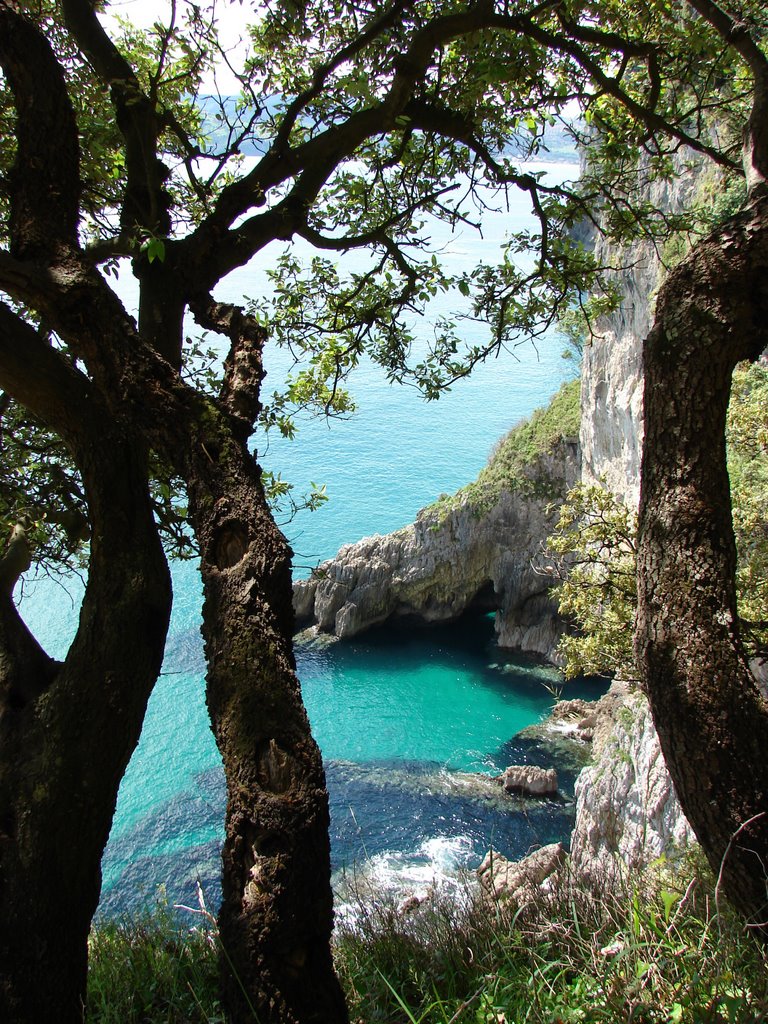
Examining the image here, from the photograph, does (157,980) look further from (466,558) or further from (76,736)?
(466,558)

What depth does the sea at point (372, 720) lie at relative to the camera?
1672cm

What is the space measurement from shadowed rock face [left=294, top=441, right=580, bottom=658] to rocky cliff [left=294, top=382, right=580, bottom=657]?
0.12ft

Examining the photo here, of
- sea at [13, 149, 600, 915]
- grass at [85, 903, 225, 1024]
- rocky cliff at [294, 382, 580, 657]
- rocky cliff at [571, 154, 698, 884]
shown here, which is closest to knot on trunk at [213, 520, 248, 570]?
grass at [85, 903, 225, 1024]

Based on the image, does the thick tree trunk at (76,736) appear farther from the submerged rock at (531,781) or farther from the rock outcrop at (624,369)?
the submerged rock at (531,781)

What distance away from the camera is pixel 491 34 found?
4754mm

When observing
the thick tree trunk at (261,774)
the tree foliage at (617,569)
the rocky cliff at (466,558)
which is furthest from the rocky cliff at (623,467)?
the thick tree trunk at (261,774)

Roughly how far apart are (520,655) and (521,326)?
74.2ft

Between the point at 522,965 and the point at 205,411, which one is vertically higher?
the point at 205,411

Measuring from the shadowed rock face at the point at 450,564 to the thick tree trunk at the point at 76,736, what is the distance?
2512 cm

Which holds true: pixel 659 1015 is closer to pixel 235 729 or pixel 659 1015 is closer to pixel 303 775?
pixel 303 775

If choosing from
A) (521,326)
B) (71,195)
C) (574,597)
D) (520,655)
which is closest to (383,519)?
(520,655)

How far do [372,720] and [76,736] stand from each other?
2158cm

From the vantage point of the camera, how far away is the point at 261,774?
2383 mm

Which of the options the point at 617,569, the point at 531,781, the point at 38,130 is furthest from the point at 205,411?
the point at 531,781
